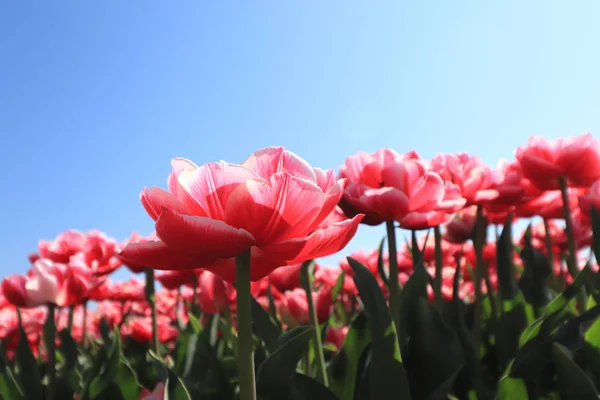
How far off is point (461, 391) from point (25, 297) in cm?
169

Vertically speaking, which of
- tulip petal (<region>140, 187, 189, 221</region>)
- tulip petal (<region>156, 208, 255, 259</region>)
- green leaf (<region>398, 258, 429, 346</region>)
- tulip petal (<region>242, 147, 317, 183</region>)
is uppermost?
tulip petal (<region>242, 147, 317, 183</region>)

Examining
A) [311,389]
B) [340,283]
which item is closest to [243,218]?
[311,389]

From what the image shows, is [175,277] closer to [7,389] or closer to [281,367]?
[7,389]

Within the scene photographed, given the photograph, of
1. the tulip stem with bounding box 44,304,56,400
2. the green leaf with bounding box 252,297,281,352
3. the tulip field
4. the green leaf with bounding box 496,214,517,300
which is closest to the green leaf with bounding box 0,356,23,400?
the tulip field

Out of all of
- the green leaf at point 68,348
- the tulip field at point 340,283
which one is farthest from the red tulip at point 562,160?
the green leaf at point 68,348

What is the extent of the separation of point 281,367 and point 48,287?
1.57 m

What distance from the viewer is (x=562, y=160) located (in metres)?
2.13

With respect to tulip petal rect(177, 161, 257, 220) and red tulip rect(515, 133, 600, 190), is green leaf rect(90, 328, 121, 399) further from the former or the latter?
red tulip rect(515, 133, 600, 190)

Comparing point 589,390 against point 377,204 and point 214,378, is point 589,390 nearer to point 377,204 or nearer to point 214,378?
point 377,204

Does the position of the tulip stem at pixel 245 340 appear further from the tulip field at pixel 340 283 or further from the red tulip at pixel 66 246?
the red tulip at pixel 66 246

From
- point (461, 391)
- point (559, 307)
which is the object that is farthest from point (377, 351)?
point (461, 391)

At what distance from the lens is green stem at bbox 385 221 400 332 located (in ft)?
4.43

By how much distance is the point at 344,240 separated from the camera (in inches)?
34.1

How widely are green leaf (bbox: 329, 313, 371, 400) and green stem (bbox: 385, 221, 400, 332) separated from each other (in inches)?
3.3
